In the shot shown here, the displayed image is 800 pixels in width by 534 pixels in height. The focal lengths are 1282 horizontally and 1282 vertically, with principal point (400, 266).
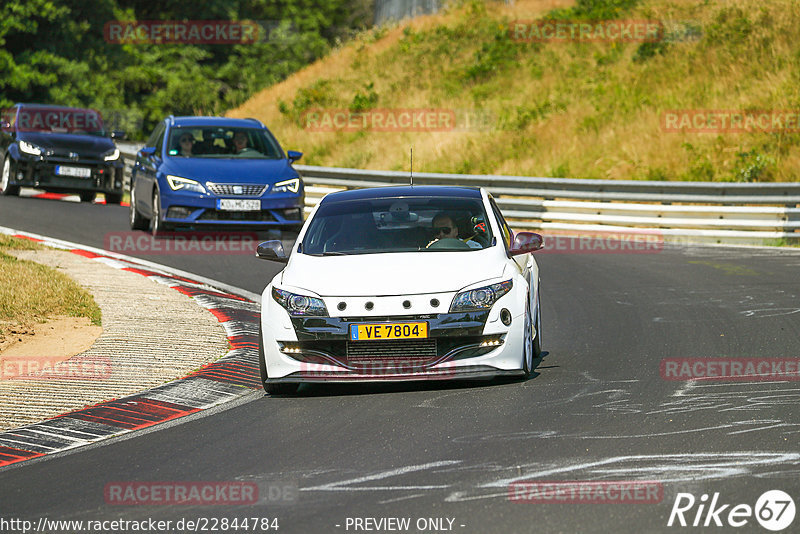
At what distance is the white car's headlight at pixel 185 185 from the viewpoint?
57.2 ft

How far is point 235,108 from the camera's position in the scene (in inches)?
1811

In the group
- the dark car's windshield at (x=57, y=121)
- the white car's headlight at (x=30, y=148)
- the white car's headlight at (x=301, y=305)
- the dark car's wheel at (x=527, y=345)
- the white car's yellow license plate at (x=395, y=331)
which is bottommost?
the dark car's wheel at (x=527, y=345)

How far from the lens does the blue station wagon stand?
17.4 m

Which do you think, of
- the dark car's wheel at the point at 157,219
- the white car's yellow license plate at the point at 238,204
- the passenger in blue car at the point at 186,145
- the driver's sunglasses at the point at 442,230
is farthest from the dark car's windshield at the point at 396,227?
the passenger in blue car at the point at 186,145

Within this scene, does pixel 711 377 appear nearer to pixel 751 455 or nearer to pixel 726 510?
pixel 751 455

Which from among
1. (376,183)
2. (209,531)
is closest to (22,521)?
(209,531)

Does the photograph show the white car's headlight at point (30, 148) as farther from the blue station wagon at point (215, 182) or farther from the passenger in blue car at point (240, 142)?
the passenger in blue car at point (240, 142)

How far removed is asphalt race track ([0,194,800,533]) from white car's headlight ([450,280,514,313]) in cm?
59

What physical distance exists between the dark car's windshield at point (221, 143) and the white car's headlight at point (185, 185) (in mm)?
927

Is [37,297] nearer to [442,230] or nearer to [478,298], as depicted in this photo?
[442,230]

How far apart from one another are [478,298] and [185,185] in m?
9.75

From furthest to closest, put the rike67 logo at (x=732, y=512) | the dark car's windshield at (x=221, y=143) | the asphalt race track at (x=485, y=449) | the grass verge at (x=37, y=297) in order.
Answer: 1. the dark car's windshield at (x=221, y=143)
2. the grass verge at (x=37, y=297)
3. the asphalt race track at (x=485, y=449)
4. the rike67 logo at (x=732, y=512)

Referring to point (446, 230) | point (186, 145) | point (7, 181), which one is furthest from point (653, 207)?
point (7, 181)

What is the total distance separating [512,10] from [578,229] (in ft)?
71.9
